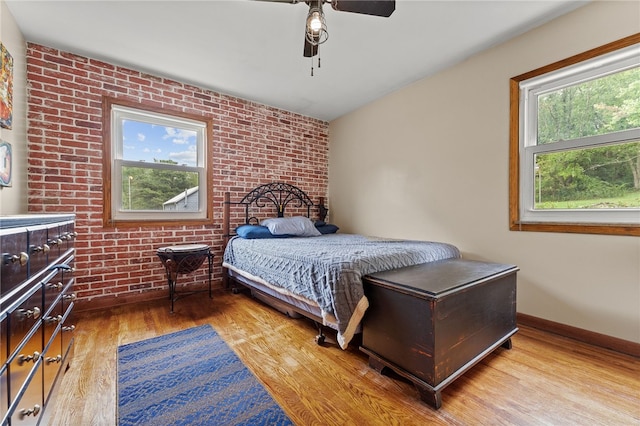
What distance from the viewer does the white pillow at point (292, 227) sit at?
128 inches

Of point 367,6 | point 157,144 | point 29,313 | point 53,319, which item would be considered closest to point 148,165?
point 157,144

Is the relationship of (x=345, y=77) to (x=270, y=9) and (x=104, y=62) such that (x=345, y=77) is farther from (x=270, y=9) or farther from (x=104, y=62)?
(x=104, y=62)

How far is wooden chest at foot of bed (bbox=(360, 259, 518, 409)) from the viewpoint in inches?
54.3

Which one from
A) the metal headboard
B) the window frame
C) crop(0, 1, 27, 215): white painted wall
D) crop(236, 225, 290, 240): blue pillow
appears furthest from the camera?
the metal headboard

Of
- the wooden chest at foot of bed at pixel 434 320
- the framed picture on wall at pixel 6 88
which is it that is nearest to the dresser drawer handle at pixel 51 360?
the wooden chest at foot of bed at pixel 434 320

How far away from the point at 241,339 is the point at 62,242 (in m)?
1.31

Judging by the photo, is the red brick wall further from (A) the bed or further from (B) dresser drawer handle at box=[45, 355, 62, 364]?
(B) dresser drawer handle at box=[45, 355, 62, 364]

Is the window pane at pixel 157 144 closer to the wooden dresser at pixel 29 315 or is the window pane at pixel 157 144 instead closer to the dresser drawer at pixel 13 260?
the wooden dresser at pixel 29 315

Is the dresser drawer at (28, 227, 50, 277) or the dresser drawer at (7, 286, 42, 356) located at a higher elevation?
the dresser drawer at (28, 227, 50, 277)

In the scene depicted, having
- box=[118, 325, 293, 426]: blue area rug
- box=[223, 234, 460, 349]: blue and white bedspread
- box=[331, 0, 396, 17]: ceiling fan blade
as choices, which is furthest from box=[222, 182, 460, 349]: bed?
box=[331, 0, 396, 17]: ceiling fan blade

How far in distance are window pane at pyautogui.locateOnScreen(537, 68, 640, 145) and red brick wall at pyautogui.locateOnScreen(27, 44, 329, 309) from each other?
10.6 feet

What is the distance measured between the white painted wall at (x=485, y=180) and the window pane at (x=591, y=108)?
0.27 metres

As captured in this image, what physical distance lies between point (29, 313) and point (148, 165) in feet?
8.07

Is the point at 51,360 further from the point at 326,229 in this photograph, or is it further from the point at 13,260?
the point at 326,229
